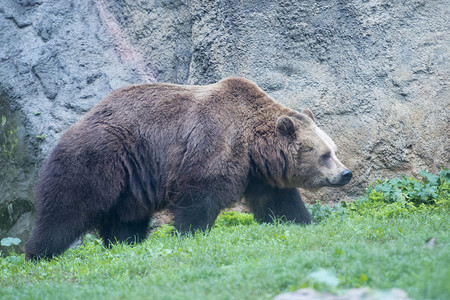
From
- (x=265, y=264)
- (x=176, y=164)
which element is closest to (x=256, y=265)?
(x=265, y=264)

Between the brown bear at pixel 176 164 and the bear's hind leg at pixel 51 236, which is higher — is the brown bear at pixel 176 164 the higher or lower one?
the higher one

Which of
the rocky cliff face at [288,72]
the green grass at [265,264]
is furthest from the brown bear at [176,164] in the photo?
the rocky cliff face at [288,72]

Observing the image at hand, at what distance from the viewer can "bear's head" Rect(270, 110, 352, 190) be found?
7680 mm

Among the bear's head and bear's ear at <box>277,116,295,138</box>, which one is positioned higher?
bear's ear at <box>277,116,295,138</box>

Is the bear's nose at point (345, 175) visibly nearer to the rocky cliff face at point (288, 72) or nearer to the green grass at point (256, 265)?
the green grass at point (256, 265)

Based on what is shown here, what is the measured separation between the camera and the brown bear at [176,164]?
6.98 metres

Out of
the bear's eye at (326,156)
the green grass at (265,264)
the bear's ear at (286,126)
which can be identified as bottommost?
the green grass at (265,264)

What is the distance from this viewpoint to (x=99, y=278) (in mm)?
5242

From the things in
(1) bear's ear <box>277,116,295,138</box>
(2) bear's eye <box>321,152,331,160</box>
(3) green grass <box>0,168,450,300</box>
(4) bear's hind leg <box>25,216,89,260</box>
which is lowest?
(4) bear's hind leg <box>25,216,89,260</box>

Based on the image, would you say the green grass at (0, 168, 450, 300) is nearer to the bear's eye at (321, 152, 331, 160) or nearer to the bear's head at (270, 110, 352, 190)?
the bear's head at (270, 110, 352, 190)

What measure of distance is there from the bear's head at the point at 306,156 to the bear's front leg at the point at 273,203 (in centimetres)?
26

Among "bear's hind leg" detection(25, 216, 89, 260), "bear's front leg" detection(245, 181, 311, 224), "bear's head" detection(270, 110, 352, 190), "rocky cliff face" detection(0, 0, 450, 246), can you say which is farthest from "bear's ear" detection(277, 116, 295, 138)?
"bear's hind leg" detection(25, 216, 89, 260)

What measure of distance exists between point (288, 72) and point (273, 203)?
9.16ft

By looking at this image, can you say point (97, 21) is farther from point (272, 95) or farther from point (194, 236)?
point (194, 236)
